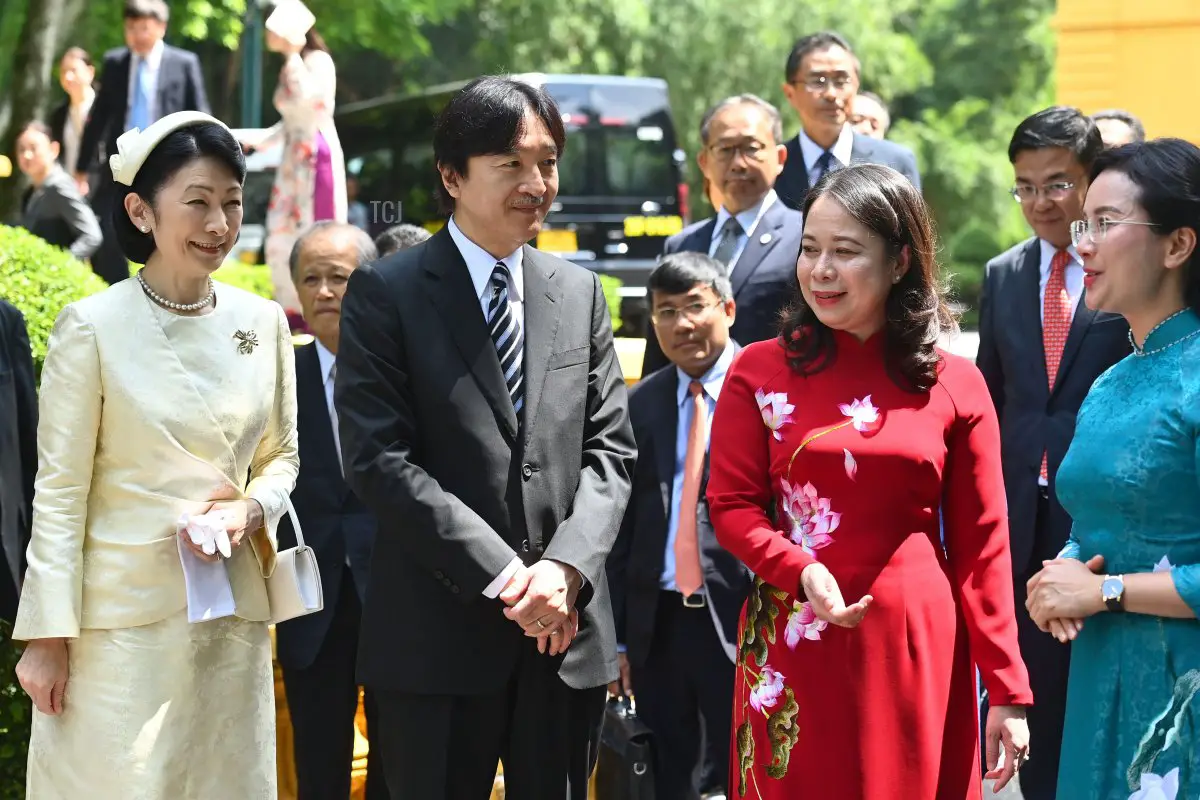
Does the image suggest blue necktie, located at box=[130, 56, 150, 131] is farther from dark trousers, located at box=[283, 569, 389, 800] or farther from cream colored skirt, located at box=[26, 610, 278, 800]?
cream colored skirt, located at box=[26, 610, 278, 800]

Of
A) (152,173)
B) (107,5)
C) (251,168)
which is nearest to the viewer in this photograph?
(152,173)

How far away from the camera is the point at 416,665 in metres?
3.79

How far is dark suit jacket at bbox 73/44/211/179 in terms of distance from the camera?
10.6 m

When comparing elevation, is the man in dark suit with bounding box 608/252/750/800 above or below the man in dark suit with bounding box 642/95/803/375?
below

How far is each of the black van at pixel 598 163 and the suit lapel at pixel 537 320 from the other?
1347 centimetres

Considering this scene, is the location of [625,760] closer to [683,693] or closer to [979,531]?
[683,693]

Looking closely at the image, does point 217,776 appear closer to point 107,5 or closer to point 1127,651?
point 1127,651

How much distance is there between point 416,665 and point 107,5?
17617mm

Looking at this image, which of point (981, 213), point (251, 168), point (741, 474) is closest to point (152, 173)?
point (741, 474)

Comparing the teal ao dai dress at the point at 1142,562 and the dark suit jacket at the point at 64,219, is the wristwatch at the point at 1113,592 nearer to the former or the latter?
the teal ao dai dress at the point at 1142,562

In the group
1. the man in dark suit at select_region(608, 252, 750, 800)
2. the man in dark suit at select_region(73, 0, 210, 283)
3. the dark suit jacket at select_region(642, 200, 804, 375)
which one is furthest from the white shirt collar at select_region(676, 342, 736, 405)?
the man in dark suit at select_region(73, 0, 210, 283)

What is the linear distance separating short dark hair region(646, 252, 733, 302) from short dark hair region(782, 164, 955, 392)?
1589mm

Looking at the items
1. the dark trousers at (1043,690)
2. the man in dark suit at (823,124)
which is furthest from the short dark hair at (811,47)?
the dark trousers at (1043,690)

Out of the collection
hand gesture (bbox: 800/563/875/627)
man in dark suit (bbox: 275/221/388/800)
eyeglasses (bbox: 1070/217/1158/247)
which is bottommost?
man in dark suit (bbox: 275/221/388/800)
